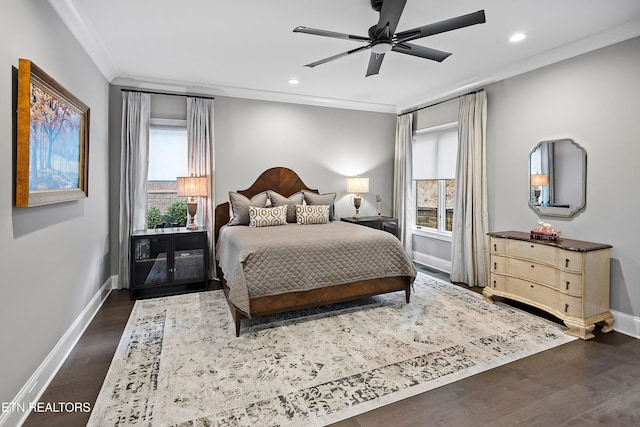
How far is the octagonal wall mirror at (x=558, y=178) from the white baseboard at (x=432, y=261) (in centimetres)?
169

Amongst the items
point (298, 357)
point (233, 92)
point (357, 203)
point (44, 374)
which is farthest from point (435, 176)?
point (44, 374)

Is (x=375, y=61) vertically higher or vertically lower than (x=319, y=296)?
higher

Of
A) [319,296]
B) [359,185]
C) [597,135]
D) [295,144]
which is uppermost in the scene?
[295,144]

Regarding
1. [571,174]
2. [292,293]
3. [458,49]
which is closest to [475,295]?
[571,174]

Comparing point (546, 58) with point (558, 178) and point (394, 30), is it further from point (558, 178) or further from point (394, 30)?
point (394, 30)

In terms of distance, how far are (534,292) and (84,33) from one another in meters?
4.98

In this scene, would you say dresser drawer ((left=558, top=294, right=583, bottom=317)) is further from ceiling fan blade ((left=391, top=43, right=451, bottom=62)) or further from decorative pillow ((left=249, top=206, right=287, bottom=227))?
decorative pillow ((left=249, top=206, right=287, bottom=227))

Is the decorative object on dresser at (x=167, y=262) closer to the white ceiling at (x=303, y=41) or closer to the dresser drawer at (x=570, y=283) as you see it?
the white ceiling at (x=303, y=41)

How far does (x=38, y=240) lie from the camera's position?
2.15 meters

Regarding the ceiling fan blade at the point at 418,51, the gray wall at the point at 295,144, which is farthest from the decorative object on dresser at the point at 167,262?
the ceiling fan blade at the point at 418,51

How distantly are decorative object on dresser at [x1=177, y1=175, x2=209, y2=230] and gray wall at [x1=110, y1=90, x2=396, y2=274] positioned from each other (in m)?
0.46

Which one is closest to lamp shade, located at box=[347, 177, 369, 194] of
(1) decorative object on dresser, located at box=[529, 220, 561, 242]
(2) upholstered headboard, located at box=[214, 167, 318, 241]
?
(2) upholstered headboard, located at box=[214, 167, 318, 241]

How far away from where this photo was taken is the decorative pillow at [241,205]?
4.60 m

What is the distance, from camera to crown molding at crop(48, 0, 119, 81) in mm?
2535
